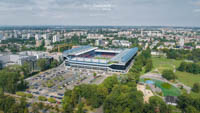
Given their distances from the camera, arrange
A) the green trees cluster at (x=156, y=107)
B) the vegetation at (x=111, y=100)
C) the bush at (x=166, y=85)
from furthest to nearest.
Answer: the bush at (x=166, y=85)
the vegetation at (x=111, y=100)
the green trees cluster at (x=156, y=107)

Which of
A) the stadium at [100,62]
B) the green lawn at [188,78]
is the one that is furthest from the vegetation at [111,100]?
the green lawn at [188,78]

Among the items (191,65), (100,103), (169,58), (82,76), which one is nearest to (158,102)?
(100,103)

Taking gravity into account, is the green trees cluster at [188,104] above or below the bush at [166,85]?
above

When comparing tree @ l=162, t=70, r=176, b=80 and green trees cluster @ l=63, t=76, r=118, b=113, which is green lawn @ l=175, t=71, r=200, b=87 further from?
green trees cluster @ l=63, t=76, r=118, b=113

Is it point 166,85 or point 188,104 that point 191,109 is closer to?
point 188,104

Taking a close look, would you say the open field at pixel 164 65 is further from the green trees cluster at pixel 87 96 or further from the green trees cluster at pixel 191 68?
the green trees cluster at pixel 87 96

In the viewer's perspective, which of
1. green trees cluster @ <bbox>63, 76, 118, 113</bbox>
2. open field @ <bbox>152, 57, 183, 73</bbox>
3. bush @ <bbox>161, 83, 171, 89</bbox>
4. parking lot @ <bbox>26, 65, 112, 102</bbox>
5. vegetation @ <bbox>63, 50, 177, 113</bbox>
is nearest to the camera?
vegetation @ <bbox>63, 50, 177, 113</bbox>

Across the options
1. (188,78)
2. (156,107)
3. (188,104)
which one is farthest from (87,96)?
(188,78)

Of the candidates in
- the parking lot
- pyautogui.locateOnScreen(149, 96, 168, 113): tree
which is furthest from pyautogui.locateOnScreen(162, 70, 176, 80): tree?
pyautogui.locateOnScreen(149, 96, 168, 113): tree

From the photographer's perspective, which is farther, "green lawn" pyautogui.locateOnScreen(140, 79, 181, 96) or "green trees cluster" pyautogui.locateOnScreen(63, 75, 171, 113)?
"green lawn" pyautogui.locateOnScreen(140, 79, 181, 96)
